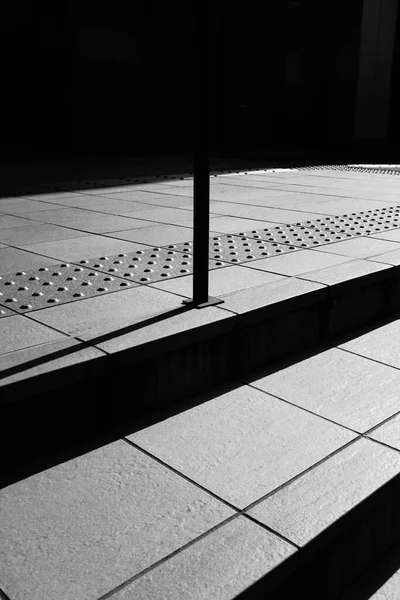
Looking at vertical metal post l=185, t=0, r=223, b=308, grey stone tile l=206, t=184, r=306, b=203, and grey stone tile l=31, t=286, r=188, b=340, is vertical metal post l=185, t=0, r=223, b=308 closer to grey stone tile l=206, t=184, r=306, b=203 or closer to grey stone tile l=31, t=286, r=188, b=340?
grey stone tile l=31, t=286, r=188, b=340

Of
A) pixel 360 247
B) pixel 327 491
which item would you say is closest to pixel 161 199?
pixel 360 247

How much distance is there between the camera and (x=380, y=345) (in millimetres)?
3680

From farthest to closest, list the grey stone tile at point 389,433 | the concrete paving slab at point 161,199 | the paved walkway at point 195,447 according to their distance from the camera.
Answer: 1. the concrete paving slab at point 161,199
2. the grey stone tile at point 389,433
3. the paved walkway at point 195,447

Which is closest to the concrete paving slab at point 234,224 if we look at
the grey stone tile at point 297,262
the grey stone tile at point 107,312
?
the grey stone tile at point 297,262

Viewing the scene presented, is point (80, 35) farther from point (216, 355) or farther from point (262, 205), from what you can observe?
point (216, 355)

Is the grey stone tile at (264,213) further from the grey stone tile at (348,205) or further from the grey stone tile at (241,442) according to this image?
the grey stone tile at (241,442)

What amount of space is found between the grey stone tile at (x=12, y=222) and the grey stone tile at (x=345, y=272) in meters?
2.94

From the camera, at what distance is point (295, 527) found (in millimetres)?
2066

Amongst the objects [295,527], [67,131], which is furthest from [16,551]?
[67,131]

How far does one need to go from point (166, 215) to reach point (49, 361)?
3.96 metres

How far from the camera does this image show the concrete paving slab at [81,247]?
459cm

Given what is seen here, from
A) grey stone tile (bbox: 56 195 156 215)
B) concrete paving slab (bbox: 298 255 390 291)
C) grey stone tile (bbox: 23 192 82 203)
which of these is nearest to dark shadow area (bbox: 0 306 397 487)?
concrete paving slab (bbox: 298 255 390 291)

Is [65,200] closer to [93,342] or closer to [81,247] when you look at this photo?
[81,247]

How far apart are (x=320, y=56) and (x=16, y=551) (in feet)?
56.0
